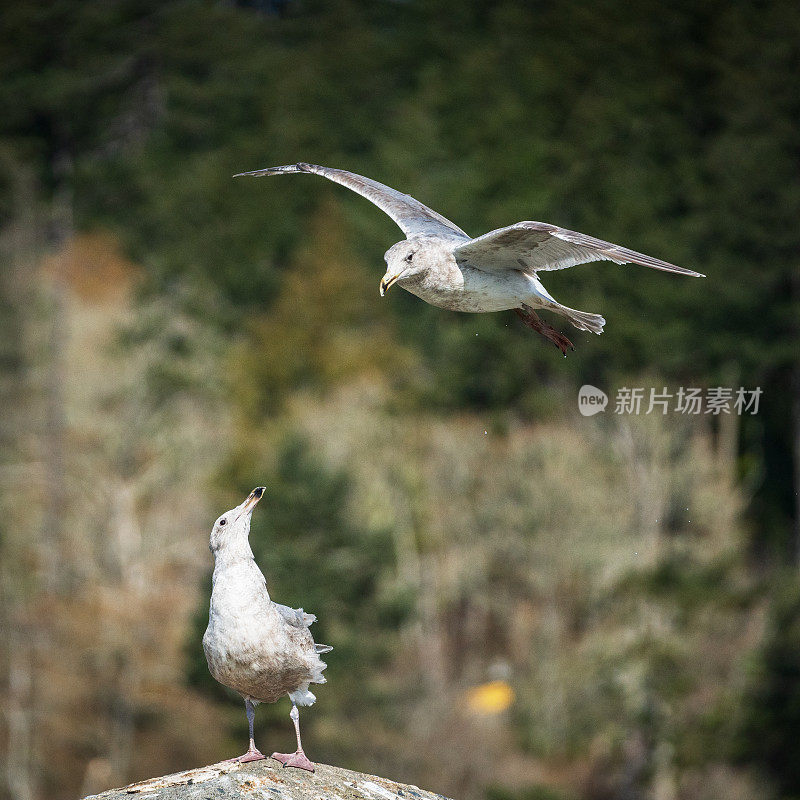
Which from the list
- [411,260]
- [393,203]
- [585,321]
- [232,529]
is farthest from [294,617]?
[393,203]

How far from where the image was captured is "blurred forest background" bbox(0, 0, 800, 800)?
2031cm

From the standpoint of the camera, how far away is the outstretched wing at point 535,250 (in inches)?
255

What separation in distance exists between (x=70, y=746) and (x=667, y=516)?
10.1 m

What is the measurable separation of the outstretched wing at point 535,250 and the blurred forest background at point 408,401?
444 inches

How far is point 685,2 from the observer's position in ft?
114

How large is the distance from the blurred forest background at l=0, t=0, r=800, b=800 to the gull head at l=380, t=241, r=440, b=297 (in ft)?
37.5

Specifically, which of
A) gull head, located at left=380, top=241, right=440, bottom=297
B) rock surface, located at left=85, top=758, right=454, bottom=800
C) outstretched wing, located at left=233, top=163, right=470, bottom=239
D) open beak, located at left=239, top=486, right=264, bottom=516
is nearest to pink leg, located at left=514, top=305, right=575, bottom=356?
outstretched wing, located at left=233, top=163, right=470, bottom=239

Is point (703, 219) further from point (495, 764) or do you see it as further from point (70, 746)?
point (70, 746)

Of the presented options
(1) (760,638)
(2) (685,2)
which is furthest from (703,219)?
(1) (760,638)

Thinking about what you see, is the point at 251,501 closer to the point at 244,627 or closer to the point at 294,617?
the point at 244,627

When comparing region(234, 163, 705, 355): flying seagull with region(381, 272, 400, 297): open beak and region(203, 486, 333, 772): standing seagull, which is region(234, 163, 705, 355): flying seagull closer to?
region(381, 272, 400, 297): open beak

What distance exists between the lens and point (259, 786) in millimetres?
5520

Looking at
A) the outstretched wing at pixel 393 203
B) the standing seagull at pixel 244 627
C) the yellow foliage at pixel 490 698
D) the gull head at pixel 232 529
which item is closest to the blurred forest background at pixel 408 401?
the yellow foliage at pixel 490 698

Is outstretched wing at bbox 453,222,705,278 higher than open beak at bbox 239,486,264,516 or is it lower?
higher
